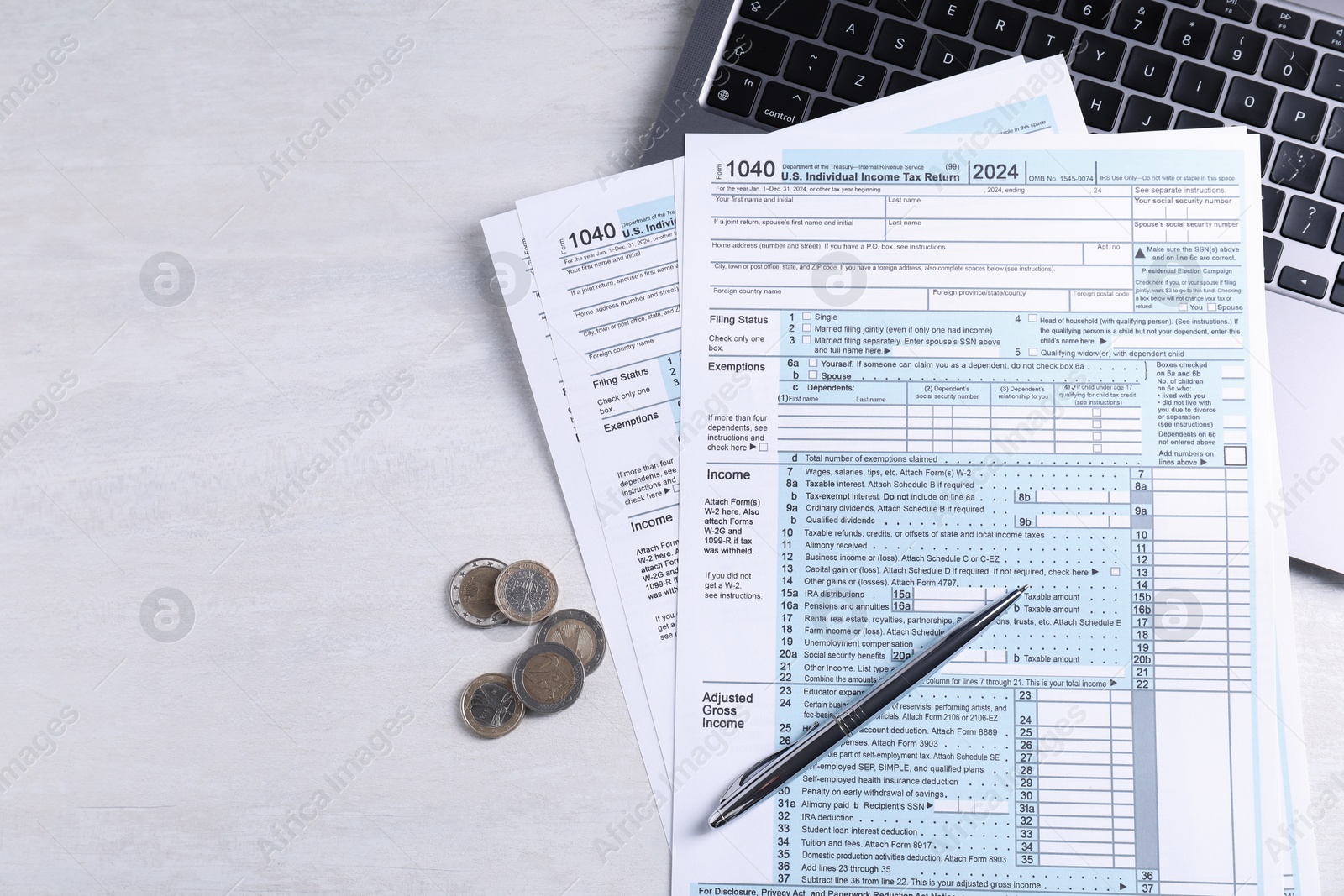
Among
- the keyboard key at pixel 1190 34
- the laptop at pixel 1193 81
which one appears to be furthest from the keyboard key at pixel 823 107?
the keyboard key at pixel 1190 34

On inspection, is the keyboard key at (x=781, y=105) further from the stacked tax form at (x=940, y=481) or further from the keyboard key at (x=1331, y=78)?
the keyboard key at (x=1331, y=78)

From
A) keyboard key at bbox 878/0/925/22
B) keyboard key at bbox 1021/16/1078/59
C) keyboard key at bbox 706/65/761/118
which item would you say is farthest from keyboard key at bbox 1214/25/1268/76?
A: keyboard key at bbox 706/65/761/118

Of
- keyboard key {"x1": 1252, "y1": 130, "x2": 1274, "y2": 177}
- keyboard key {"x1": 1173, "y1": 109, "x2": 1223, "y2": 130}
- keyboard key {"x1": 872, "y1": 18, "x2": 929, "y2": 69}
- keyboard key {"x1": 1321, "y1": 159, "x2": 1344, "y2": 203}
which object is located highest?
keyboard key {"x1": 872, "y1": 18, "x2": 929, "y2": 69}

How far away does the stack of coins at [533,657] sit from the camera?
643 millimetres

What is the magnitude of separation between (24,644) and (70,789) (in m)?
0.11

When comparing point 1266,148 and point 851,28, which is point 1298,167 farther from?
point 851,28

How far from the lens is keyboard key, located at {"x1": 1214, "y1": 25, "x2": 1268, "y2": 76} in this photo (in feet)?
2.06

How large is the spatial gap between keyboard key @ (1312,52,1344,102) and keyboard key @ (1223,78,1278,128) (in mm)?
30

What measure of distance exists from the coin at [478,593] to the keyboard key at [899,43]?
0.45m

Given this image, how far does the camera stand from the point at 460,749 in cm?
65

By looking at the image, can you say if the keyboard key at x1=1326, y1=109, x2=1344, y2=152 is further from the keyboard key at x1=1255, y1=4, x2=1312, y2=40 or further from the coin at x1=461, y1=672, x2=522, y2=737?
the coin at x1=461, y1=672, x2=522, y2=737

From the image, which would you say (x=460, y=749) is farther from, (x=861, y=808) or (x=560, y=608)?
(x=861, y=808)

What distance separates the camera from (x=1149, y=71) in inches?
24.9

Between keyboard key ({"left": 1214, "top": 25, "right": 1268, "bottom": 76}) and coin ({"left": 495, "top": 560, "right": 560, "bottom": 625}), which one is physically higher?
keyboard key ({"left": 1214, "top": 25, "right": 1268, "bottom": 76})
